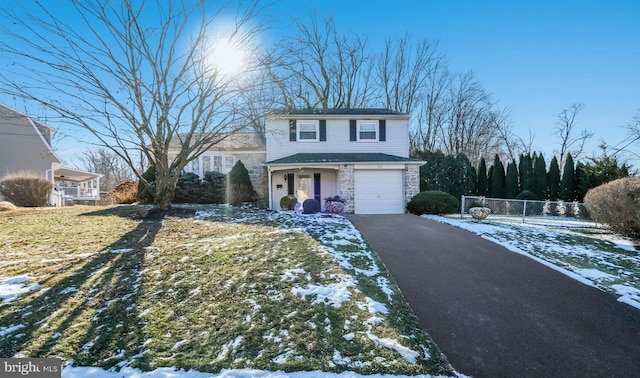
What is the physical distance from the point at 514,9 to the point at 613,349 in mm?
10333

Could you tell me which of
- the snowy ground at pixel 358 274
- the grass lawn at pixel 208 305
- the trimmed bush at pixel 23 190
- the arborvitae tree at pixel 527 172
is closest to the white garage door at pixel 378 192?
the snowy ground at pixel 358 274

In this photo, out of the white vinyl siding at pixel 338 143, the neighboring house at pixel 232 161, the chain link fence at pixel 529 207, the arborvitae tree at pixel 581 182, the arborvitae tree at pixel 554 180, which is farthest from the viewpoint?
the arborvitae tree at pixel 554 180

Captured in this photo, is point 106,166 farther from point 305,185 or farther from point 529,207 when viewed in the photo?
point 529,207

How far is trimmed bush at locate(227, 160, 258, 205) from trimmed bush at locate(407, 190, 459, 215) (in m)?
8.12

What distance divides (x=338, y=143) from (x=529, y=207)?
8806mm

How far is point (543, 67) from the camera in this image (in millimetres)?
13469

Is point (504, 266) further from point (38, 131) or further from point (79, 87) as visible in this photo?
point (38, 131)

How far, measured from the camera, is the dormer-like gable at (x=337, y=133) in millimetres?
14914

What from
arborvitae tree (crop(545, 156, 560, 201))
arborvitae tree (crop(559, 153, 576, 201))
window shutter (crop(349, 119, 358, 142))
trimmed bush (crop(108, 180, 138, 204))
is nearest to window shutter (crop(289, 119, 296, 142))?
window shutter (crop(349, 119, 358, 142))

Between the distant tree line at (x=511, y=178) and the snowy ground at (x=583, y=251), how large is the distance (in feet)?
25.0

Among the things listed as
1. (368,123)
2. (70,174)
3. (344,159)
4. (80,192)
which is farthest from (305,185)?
(80,192)

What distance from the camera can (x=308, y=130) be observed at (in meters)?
15.0

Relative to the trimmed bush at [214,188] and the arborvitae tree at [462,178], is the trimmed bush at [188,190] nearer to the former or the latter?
the trimmed bush at [214,188]

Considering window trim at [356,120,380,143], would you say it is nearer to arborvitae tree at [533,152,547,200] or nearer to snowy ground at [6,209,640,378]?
snowy ground at [6,209,640,378]
